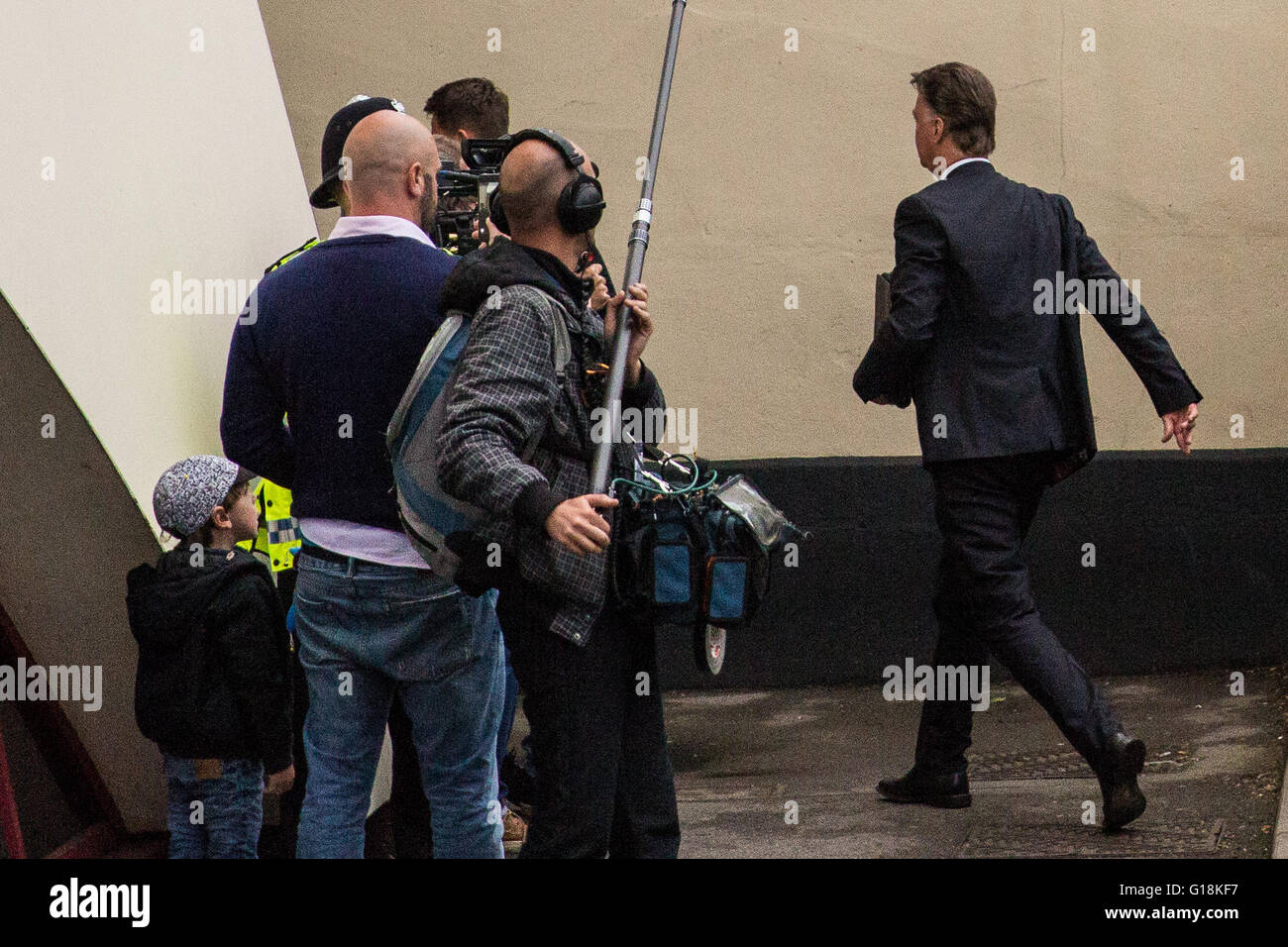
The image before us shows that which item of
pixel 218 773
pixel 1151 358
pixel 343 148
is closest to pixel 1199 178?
pixel 1151 358

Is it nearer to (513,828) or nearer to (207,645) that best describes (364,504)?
(207,645)

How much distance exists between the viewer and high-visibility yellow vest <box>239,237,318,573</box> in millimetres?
4328

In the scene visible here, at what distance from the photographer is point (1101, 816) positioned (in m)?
4.83

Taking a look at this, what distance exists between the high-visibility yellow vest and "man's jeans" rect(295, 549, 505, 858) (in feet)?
2.63

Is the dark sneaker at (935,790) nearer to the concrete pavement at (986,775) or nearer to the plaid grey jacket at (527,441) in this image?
the concrete pavement at (986,775)

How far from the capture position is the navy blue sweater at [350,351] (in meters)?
3.47

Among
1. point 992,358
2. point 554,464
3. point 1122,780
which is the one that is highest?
point 992,358

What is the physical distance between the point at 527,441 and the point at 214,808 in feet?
4.73

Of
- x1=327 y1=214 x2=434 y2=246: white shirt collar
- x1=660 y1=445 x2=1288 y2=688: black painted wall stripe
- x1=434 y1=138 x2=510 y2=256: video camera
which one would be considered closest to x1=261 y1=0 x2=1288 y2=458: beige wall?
x1=660 y1=445 x2=1288 y2=688: black painted wall stripe

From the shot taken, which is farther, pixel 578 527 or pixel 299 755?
pixel 299 755

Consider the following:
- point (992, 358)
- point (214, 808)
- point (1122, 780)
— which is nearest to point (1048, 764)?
point (1122, 780)

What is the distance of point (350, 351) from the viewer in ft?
11.4

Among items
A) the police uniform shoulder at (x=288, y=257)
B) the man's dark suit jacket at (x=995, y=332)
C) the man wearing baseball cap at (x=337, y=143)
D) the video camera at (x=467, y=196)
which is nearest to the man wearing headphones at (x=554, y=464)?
the man wearing baseball cap at (x=337, y=143)

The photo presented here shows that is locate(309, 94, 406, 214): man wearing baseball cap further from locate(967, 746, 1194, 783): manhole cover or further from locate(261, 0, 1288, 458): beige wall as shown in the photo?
locate(261, 0, 1288, 458): beige wall
